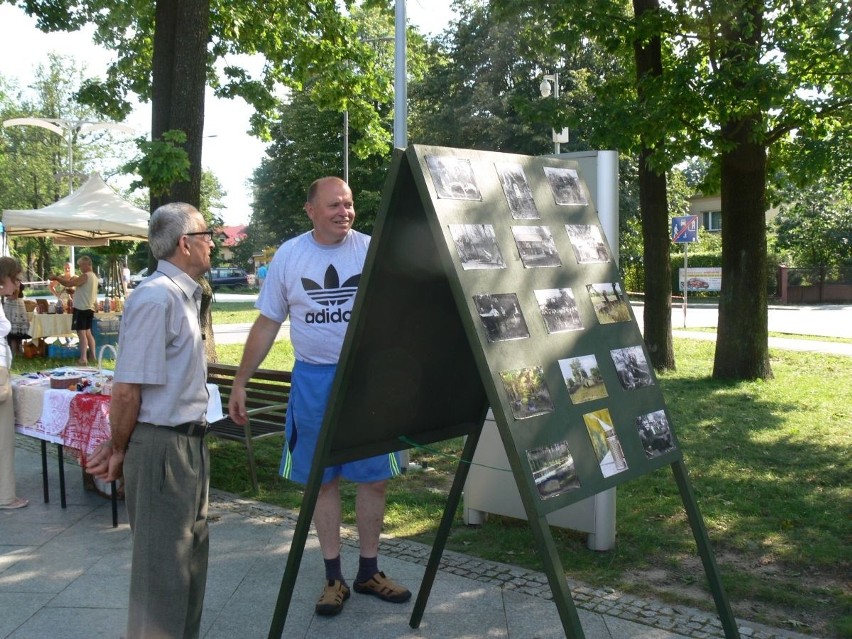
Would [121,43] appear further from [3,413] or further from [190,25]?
[3,413]

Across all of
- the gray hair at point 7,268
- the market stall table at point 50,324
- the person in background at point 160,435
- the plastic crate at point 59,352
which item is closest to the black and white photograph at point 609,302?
the person in background at point 160,435

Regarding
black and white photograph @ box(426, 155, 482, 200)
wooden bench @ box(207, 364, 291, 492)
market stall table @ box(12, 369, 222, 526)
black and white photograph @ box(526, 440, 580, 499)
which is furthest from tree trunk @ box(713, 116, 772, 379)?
black and white photograph @ box(526, 440, 580, 499)

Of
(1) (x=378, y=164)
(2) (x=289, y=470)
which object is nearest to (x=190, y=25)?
(2) (x=289, y=470)

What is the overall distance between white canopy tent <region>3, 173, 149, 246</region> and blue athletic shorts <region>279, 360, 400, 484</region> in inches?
474

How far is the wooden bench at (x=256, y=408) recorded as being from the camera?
265 inches

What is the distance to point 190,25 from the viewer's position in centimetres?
901

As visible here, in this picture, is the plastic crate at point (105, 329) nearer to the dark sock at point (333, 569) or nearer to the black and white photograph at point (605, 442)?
the dark sock at point (333, 569)

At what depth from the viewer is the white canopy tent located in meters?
15.3

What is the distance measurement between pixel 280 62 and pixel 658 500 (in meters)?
11.2

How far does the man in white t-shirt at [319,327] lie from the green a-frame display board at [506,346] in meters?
0.48

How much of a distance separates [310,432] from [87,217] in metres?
12.7

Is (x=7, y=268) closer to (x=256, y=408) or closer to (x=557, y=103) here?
(x=256, y=408)

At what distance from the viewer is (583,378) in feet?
9.95

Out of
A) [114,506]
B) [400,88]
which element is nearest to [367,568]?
[114,506]
